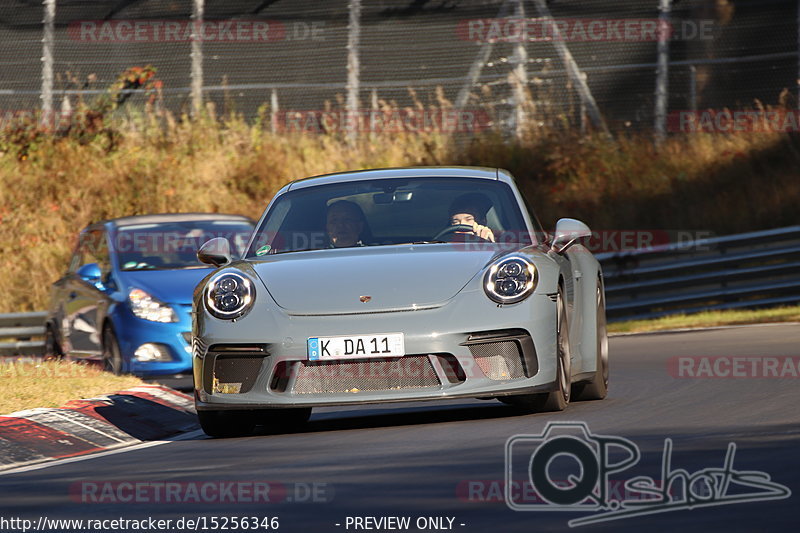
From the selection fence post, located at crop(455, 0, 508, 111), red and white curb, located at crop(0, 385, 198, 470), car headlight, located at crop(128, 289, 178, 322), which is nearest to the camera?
red and white curb, located at crop(0, 385, 198, 470)

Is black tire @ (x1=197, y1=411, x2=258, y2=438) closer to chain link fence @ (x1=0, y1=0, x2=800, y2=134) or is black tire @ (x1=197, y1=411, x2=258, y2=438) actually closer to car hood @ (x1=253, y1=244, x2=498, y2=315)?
car hood @ (x1=253, y1=244, x2=498, y2=315)

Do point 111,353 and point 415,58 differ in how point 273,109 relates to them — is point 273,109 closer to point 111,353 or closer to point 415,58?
point 415,58

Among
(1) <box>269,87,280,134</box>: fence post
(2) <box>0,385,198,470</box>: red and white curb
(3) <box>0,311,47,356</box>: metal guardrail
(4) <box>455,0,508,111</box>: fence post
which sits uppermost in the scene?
(4) <box>455,0,508,111</box>: fence post

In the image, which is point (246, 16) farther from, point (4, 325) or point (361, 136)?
point (4, 325)

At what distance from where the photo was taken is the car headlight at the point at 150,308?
42.2ft

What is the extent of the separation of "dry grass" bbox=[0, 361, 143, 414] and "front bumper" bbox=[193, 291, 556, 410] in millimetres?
1858

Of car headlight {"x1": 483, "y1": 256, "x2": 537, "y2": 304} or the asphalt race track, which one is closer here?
the asphalt race track

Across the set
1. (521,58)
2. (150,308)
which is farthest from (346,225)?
(521,58)

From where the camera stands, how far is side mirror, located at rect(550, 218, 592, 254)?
29.6 ft

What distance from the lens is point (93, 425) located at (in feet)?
30.1

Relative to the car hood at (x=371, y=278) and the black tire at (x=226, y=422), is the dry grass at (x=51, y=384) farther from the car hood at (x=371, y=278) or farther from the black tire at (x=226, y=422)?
the car hood at (x=371, y=278)

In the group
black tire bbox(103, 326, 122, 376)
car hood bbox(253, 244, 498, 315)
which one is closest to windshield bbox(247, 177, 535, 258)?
car hood bbox(253, 244, 498, 315)

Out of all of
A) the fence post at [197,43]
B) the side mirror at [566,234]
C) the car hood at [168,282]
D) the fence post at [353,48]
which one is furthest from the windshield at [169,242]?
the fence post at [197,43]

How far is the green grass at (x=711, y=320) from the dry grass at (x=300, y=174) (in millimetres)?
3906
